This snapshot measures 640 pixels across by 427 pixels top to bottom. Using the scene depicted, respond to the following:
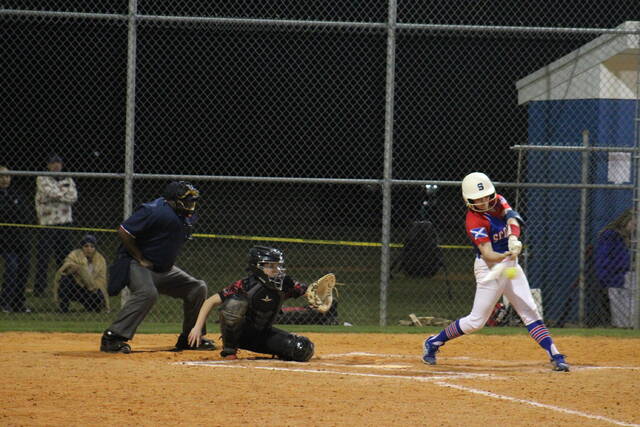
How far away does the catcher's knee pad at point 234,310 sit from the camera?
7984 mm

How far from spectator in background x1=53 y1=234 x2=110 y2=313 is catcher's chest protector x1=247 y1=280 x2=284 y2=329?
14.0 ft

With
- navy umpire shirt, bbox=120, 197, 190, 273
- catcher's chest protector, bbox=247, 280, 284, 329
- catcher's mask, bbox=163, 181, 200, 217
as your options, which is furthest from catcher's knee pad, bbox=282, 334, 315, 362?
catcher's mask, bbox=163, 181, 200, 217

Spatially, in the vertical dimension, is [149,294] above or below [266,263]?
below

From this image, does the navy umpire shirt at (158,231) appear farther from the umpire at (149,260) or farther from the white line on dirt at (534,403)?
the white line on dirt at (534,403)

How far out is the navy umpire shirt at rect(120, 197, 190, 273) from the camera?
8359 mm

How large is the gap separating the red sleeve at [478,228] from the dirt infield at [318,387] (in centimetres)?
106

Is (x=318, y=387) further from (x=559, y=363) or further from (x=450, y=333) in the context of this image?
(x=559, y=363)

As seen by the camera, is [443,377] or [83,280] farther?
[83,280]

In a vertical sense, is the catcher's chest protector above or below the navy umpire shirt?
below

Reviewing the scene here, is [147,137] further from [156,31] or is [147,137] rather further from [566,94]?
[566,94]

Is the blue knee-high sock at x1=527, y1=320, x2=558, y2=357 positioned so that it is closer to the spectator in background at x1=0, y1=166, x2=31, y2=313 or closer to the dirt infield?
the dirt infield

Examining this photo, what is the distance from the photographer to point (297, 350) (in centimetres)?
808

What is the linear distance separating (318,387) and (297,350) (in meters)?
1.32

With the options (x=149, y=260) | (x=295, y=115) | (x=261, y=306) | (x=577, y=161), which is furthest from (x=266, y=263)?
(x=295, y=115)
